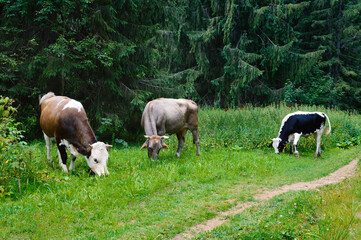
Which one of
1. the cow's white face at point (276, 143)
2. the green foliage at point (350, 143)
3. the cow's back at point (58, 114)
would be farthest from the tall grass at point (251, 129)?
the cow's back at point (58, 114)

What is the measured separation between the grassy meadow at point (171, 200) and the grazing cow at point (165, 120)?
0.61 m

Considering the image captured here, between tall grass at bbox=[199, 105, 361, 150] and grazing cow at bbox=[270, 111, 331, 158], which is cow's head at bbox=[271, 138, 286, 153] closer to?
grazing cow at bbox=[270, 111, 331, 158]

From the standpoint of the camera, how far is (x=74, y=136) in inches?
279

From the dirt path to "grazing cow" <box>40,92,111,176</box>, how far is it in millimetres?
3059

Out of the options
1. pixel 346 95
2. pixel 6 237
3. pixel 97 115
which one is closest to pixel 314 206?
pixel 6 237

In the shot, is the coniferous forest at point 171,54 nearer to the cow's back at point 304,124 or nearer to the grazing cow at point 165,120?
the grazing cow at point 165,120

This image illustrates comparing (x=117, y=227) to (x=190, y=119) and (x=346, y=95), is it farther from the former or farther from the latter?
(x=346, y=95)

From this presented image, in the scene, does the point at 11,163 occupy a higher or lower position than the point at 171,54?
lower

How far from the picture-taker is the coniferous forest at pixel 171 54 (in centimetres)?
1020

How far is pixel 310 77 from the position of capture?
82.7 ft

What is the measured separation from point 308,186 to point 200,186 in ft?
8.50

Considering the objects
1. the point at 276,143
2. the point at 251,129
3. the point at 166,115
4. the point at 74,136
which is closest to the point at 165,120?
the point at 166,115

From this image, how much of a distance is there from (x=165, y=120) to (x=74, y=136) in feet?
9.50

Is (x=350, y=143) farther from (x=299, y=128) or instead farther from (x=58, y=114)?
(x=58, y=114)
